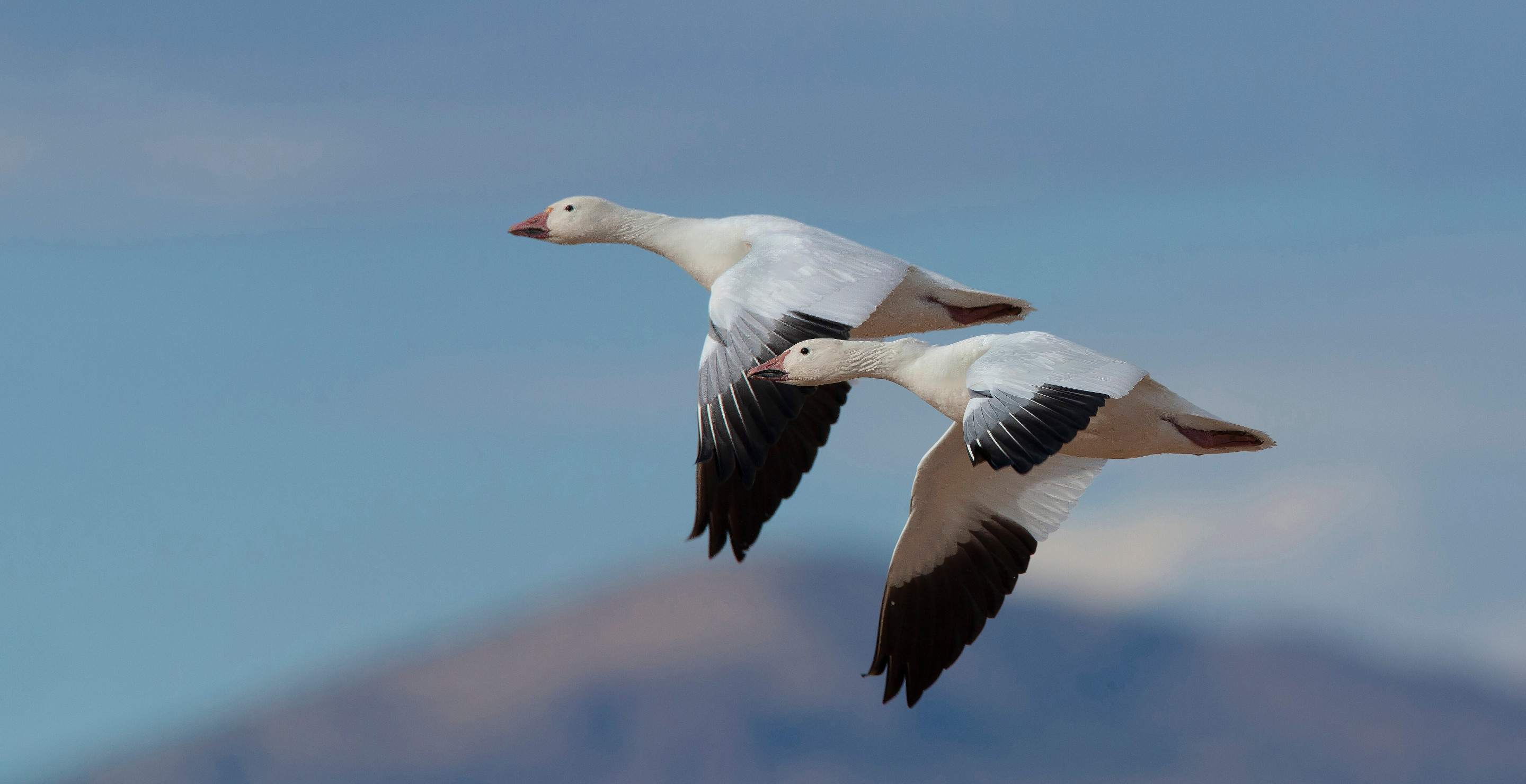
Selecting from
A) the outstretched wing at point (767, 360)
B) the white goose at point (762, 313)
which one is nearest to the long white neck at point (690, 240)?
the white goose at point (762, 313)

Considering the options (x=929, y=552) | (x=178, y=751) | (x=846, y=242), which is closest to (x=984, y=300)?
(x=846, y=242)

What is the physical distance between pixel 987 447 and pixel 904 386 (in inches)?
104

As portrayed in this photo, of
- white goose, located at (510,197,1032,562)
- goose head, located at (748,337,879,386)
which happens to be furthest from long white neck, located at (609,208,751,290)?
goose head, located at (748,337,879,386)

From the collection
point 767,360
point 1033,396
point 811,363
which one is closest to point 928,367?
point 811,363

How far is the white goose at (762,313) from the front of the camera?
36.9ft

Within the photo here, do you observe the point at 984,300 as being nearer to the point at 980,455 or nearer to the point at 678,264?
the point at 678,264

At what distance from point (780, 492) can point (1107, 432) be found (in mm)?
3216

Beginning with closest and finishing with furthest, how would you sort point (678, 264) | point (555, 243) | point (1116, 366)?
1. point (1116, 366)
2. point (678, 264)
3. point (555, 243)

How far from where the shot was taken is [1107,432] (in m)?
10.8

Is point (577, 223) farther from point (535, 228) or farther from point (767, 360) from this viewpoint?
point (767, 360)

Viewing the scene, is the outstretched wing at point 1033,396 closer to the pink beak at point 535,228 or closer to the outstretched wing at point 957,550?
the outstretched wing at point 957,550

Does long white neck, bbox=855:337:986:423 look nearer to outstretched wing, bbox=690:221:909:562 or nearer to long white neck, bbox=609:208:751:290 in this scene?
outstretched wing, bbox=690:221:909:562

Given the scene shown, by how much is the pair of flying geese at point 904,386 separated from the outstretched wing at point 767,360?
0.05 feet

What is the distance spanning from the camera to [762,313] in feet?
37.8
